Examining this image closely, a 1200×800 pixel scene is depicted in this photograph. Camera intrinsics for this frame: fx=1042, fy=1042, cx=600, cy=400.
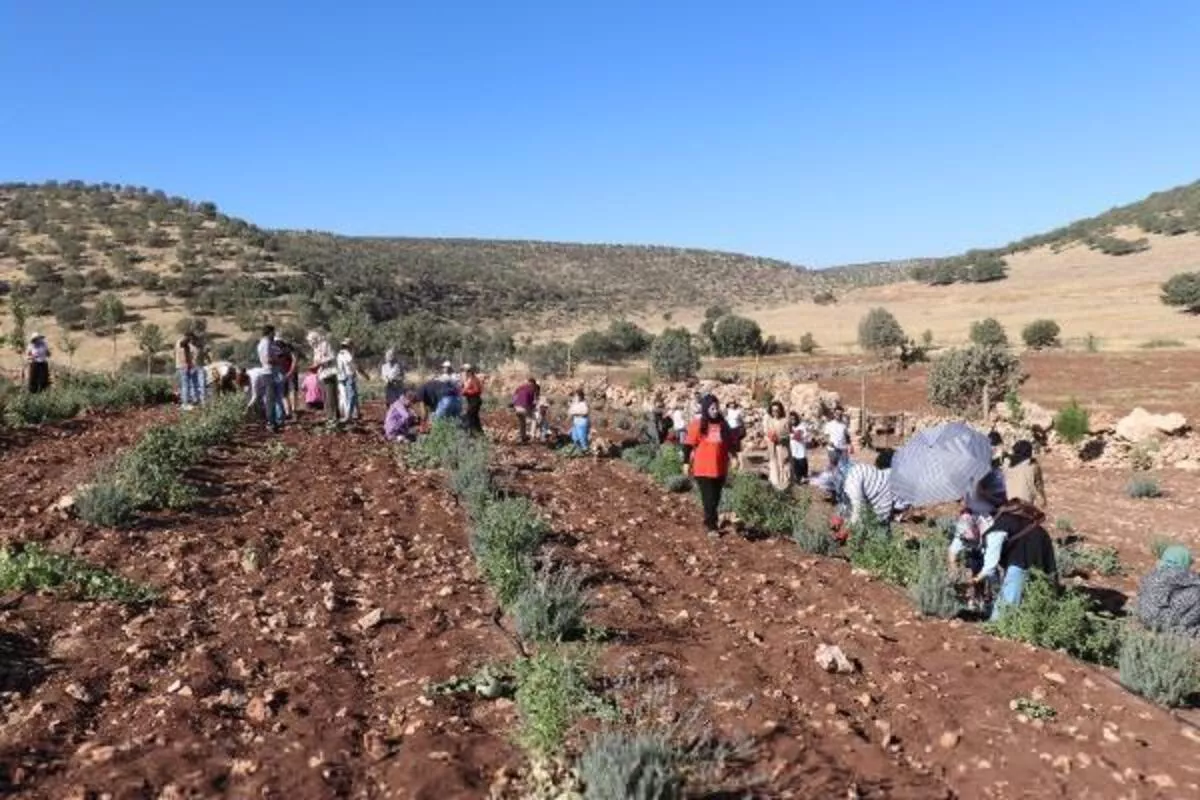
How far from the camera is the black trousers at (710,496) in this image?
1091cm

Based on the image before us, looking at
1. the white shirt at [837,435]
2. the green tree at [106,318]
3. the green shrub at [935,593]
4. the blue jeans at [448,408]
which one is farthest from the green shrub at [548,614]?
the green tree at [106,318]

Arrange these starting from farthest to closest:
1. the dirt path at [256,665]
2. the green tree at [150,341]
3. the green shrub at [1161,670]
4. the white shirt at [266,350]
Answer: the green tree at [150,341]
the white shirt at [266,350]
the green shrub at [1161,670]
the dirt path at [256,665]

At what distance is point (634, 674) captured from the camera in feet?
19.6

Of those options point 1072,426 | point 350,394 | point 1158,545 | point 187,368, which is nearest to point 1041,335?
point 1072,426

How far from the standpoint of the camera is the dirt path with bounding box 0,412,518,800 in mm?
4738

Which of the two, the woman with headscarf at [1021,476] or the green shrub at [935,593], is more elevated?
the woman with headscarf at [1021,476]

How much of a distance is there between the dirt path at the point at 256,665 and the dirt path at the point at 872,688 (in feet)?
4.04

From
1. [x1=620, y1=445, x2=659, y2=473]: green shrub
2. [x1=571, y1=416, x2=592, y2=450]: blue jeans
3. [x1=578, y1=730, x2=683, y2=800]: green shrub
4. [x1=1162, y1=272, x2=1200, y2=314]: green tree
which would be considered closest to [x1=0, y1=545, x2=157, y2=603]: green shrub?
[x1=578, y1=730, x2=683, y2=800]: green shrub

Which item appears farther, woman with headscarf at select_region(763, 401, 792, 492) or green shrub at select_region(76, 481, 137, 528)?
woman with headscarf at select_region(763, 401, 792, 492)

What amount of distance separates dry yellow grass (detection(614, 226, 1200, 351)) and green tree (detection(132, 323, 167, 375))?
1190 inches

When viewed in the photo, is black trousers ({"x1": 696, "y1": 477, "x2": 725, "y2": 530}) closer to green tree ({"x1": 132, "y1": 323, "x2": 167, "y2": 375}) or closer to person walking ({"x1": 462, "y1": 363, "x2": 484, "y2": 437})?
person walking ({"x1": 462, "y1": 363, "x2": 484, "y2": 437})

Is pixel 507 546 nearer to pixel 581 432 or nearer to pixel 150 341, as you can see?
pixel 581 432

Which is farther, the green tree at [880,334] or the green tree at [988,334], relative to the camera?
the green tree at [880,334]

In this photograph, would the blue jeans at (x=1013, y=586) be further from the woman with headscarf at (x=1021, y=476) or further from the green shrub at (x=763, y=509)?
the green shrub at (x=763, y=509)
